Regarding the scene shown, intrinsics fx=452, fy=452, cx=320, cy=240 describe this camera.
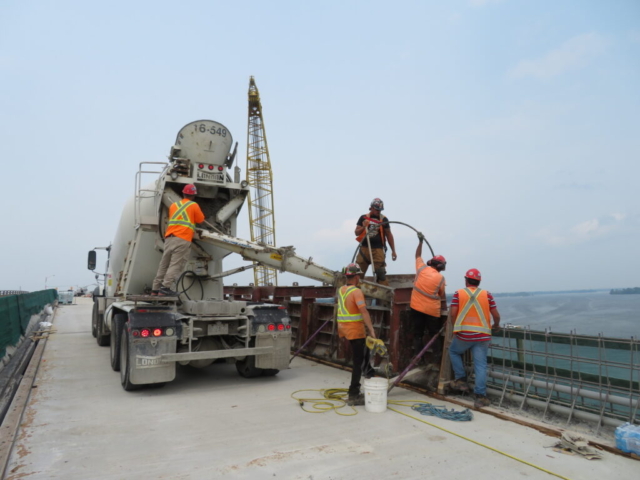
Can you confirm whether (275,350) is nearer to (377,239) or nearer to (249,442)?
(249,442)

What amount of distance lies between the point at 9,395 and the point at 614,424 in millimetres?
7763

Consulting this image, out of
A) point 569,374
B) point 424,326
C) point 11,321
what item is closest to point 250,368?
point 424,326

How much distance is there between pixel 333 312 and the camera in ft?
29.2

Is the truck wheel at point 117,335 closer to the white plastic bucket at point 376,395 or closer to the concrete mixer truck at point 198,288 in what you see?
the concrete mixer truck at point 198,288

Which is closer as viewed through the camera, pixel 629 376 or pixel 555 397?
pixel 629 376

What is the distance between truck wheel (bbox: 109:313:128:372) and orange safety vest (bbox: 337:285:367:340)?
11.8 feet

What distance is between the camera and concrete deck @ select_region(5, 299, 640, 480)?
375 centimetres

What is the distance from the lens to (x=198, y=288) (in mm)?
8156

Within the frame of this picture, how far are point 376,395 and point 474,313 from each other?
1598mm

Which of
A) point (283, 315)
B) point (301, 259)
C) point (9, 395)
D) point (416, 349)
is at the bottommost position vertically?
point (9, 395)

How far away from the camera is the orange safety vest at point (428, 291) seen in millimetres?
6387

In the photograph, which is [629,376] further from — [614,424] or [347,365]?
[347,365]

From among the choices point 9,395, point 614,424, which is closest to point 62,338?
point 9,395

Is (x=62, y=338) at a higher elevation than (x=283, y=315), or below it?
below
